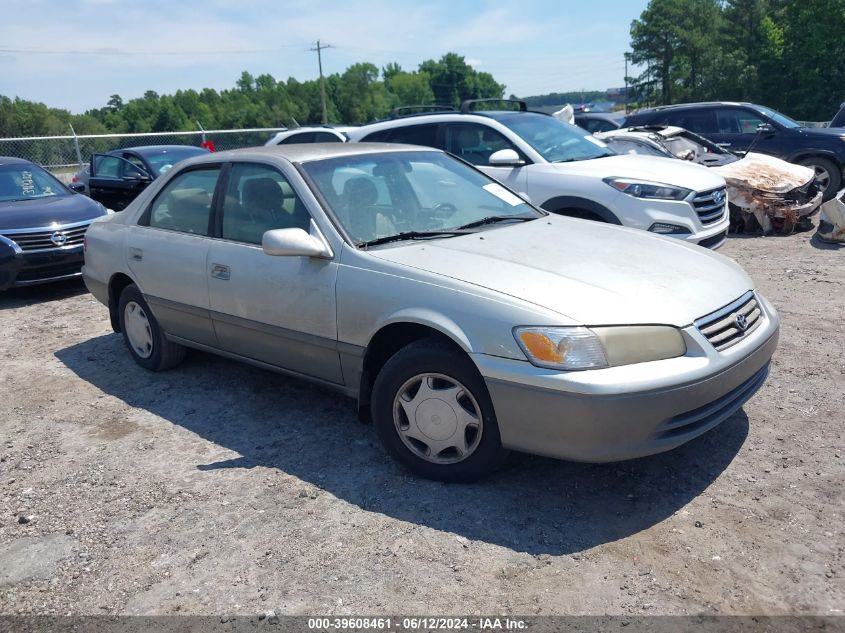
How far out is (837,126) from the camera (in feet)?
43.4

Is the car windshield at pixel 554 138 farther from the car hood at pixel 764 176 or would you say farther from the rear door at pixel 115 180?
the rear door at pixel 115 180

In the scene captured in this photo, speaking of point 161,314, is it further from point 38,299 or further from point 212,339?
point 38,299

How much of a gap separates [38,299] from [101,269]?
3.28 metres

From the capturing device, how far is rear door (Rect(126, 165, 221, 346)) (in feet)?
15.7

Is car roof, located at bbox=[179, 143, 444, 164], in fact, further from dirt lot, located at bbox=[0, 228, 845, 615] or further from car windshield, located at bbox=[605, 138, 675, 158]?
car windshield, located at bbox=[605, 138, 675, 158]

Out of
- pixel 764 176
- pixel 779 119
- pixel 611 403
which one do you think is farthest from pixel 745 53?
pixel 611 403

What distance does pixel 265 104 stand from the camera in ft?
285

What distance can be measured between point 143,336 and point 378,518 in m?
2.97

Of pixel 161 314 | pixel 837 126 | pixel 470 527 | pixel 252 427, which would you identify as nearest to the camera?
pixel 470 527

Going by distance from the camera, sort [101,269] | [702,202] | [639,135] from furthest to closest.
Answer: [639,135], [702,202], [101,269]

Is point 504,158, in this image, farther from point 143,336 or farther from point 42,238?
point 42,238

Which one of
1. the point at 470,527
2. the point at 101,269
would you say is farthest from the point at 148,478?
the point at 101,269

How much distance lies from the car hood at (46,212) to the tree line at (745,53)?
126 ft

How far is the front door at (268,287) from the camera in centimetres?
400
